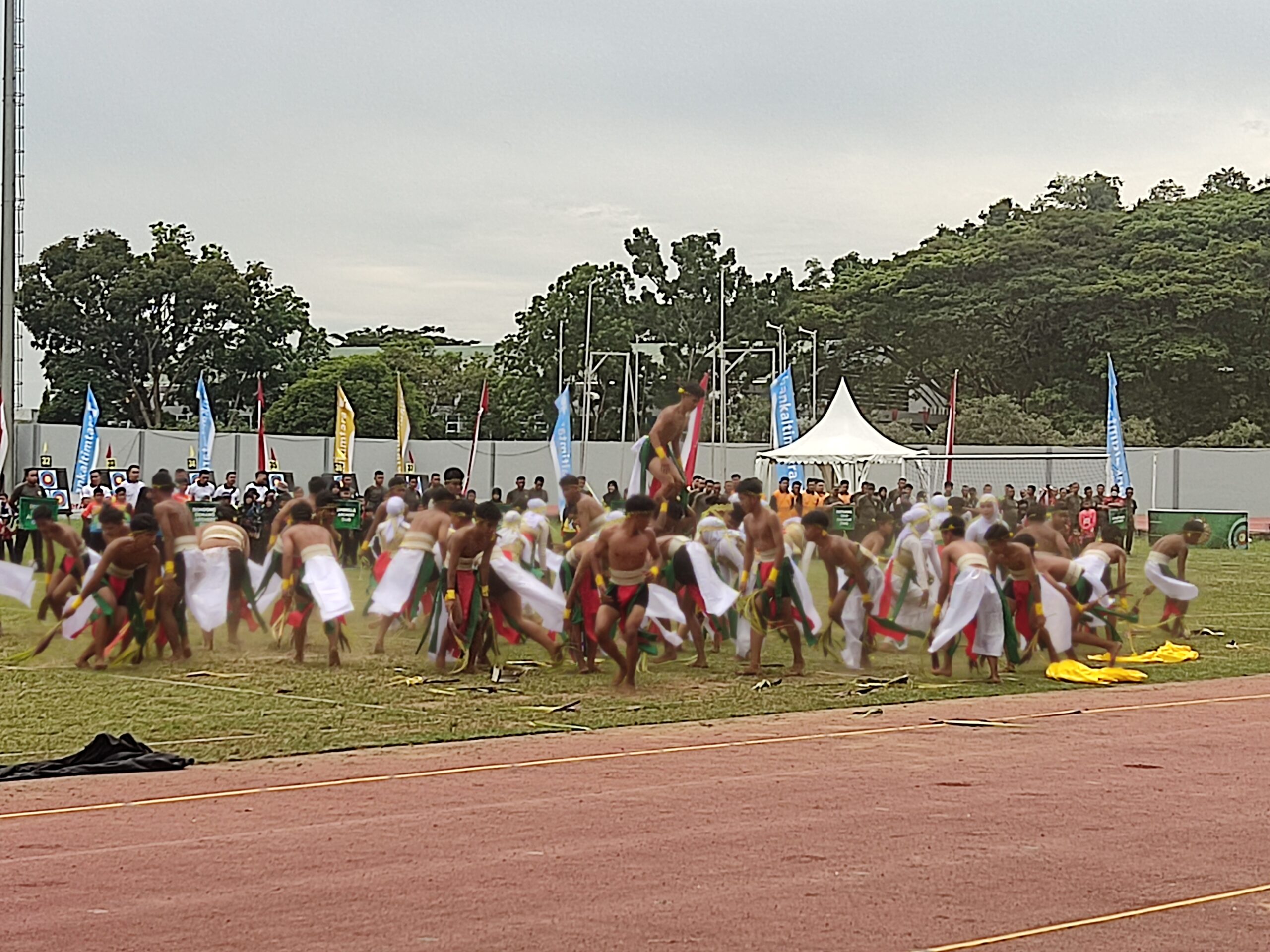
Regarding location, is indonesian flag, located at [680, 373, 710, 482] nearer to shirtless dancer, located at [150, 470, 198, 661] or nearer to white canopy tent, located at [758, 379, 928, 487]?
shirtless dancer, located at [150, 470, 198, 661]

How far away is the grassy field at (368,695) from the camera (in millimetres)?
11078

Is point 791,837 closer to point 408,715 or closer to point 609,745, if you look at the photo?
point 609,745

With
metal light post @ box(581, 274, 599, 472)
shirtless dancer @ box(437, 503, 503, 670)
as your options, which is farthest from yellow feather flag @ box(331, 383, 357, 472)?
shirtless dancer @ box(437, 503, 503, 670)

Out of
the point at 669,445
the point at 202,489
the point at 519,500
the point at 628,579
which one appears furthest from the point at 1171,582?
the point at 202,489

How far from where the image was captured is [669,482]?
52.0 ft

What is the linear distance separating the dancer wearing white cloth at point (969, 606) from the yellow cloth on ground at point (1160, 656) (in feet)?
5.28

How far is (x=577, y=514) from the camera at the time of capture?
54.5 feet

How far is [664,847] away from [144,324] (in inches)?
2094

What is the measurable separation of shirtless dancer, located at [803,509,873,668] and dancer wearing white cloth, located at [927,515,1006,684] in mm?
686

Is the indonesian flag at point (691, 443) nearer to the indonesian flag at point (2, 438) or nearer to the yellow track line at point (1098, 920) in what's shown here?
the indonesian flag at point (2, 438)

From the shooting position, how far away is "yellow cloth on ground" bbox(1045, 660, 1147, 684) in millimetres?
14695

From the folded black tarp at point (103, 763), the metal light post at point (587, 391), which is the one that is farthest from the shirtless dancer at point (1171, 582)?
the metal light post at point (587, 391)

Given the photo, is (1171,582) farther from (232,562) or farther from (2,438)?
(2,438)

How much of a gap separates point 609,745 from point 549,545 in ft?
22.7
